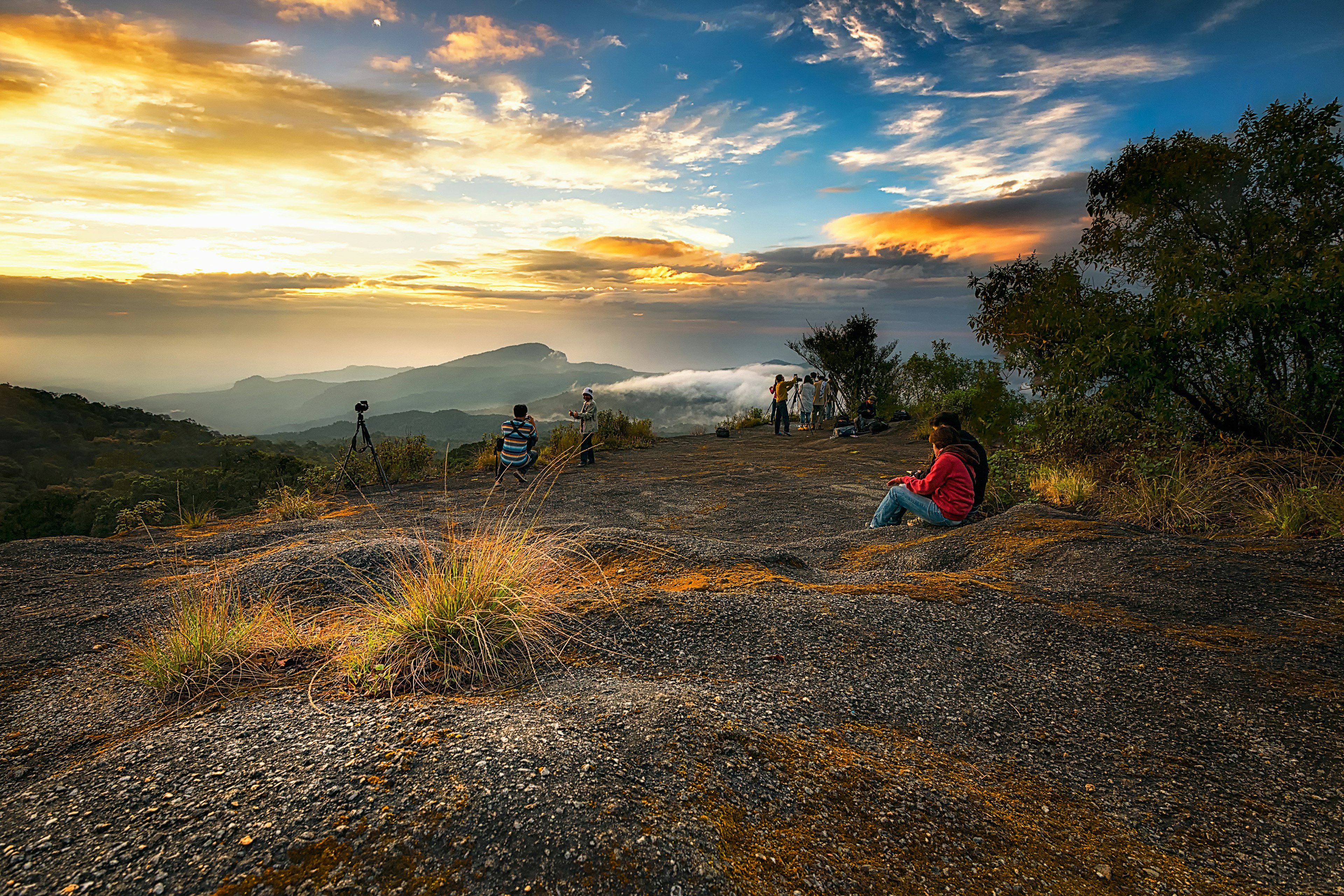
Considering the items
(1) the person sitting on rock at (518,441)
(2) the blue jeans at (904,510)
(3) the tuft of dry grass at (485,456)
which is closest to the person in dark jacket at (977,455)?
(2) the blue jeans at (904,510)

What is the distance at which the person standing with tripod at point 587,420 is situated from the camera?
43.5ft

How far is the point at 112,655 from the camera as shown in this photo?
3.49 meters

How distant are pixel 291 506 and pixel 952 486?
9.19 m

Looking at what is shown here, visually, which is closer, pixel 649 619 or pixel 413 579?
pixel 413 579

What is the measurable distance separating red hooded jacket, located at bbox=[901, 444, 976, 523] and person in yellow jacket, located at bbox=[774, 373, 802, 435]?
13.4 meters

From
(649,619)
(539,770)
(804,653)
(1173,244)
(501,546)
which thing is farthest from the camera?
(1173,244)

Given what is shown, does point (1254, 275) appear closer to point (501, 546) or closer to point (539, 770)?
point (501, 546)

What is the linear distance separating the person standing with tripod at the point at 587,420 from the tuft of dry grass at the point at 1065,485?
333 inches

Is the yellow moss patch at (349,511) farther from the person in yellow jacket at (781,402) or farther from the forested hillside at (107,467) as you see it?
the person in yellow jacket at (781,402)

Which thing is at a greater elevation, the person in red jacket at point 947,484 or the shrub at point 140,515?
the person in red jacket at point 947,484

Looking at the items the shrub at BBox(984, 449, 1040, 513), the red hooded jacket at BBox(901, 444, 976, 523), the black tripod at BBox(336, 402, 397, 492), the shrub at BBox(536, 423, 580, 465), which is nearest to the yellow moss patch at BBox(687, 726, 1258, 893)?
the red hooded jacket at BBox(901, 444, 976, 523)

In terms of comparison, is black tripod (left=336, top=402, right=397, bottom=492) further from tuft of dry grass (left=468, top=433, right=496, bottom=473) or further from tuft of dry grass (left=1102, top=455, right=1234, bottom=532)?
tuft of dry grass (left=1102, top=455, right=1234, bottom=532)

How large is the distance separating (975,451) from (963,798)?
16.1ft

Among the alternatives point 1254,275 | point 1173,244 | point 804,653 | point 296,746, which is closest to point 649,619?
point 804,653
